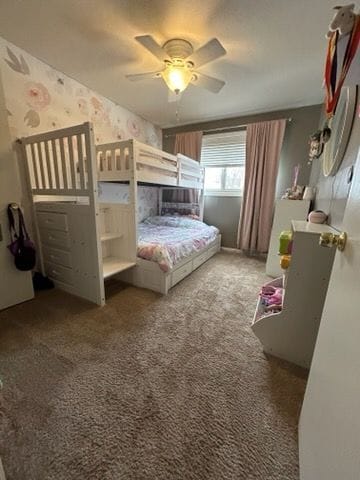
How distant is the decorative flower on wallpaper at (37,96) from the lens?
215 cm

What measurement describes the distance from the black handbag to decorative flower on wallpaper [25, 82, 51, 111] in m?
1.19

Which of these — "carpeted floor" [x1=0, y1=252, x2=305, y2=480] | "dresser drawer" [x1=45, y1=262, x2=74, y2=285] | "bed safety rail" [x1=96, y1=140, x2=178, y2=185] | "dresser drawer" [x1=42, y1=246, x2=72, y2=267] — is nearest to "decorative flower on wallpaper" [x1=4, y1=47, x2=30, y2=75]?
"bed safety rail" [x1=96, y1=140, x2=178, y2=185]

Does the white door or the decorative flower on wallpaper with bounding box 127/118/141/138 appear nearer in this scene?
the white door

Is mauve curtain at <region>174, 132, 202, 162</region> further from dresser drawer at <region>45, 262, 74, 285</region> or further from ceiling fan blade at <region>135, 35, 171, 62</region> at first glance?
dresser drawer at <region>45, 262, 74, 285</region>

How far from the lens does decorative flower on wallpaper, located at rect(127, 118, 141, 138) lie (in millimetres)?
3464

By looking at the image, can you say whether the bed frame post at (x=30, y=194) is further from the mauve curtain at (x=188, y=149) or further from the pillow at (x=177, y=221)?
the mauve curtain at (x=188, y=149)

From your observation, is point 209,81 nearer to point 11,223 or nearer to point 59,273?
point 11,223

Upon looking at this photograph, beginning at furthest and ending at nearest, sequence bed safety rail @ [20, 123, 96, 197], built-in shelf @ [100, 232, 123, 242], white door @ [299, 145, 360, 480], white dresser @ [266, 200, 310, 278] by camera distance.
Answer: white dresser @ [266, 200, 310, 278] → built-in shelf @ [100, 232, 123, 242] → bed safety rail @ [20, 123, 96, 197] → white door @ [299, 145, 360, 480]

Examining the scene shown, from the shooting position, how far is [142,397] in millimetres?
1146

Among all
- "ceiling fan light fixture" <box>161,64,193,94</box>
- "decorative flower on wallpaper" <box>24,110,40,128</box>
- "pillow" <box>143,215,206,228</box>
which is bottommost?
"pillow" <box>143,215,206,228</box>

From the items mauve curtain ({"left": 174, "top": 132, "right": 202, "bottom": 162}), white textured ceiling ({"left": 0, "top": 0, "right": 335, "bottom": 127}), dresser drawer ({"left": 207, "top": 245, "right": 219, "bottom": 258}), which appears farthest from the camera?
mauve curtain ({"left": 174, "top": 132, "right": 202, "bottom": 162})

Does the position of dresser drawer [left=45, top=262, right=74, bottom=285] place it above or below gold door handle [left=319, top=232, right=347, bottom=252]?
below

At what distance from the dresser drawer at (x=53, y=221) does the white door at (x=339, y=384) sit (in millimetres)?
2190

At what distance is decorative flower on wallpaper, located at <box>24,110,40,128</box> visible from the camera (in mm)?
2182
